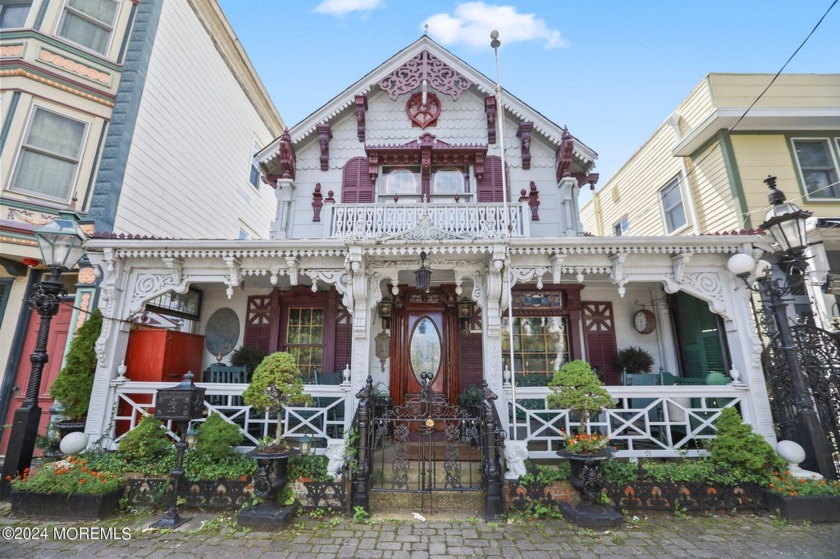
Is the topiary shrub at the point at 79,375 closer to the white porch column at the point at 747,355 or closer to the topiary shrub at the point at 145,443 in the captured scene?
the topiary shrub at the point at 145,443

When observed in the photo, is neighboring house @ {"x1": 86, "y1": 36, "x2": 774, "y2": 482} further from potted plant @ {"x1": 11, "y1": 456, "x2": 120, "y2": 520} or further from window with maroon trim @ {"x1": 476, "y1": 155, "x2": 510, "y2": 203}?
potted plant @ {"x1": 11, "y1": 456, "x2": 120, "y2": 520}

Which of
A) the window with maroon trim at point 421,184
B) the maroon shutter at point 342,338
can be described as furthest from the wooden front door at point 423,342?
the window with maroon trim at point 421,184

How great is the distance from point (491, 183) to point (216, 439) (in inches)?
294

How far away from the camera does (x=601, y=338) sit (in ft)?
27.9

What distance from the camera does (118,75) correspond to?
8320 mm

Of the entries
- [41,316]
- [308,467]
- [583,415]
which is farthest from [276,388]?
[583,415]

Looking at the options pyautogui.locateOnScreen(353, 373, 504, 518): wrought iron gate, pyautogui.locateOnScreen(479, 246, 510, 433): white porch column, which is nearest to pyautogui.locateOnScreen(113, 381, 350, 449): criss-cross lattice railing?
pyautogui.locateOnScreen(353, 373, 504, 518): wrought iron gate

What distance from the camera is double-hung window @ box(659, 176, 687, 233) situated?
10.7m

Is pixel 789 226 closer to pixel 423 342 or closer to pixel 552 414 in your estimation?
pixel 552 414

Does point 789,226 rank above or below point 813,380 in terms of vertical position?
above

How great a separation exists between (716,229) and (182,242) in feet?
38.9

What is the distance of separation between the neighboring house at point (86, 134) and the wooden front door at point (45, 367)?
0.8 inches

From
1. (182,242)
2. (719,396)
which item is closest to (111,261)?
(182,242)

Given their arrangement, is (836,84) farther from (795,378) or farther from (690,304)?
(795,378)
